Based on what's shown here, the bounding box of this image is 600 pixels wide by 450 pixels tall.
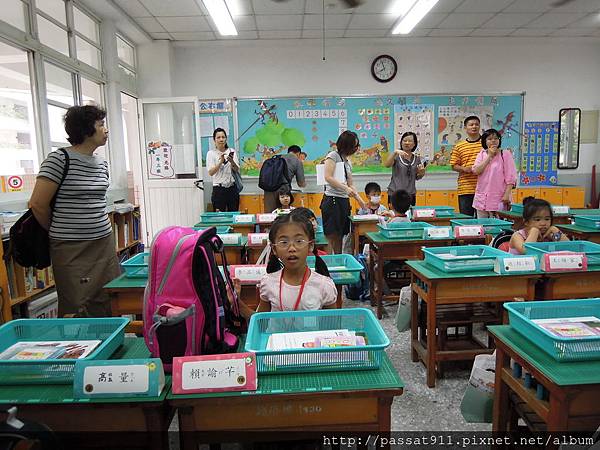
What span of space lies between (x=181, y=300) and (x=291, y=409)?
16.3 inches

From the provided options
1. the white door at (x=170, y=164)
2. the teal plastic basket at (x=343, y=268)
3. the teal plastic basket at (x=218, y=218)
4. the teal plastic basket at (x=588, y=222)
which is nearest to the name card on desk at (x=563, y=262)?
the teal plastic basket at (x=343, y=268)

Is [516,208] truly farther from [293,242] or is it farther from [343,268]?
[293,242]

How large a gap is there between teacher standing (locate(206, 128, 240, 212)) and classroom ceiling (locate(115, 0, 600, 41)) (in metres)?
1.51

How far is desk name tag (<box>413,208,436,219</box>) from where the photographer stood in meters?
4.03

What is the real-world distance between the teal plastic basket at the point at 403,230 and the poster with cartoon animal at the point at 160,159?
3870mm

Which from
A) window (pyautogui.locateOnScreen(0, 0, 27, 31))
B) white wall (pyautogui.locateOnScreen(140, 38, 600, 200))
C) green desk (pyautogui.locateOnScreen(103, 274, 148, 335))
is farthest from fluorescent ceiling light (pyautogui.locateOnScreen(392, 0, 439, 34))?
green desk (pyautogui.locateOnScreen(103, 274, 148, 335))

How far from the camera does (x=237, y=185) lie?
516cm

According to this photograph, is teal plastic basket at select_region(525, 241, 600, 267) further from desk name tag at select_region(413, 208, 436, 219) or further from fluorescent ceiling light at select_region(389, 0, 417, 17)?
fluorescent ceiling light at select_region(389, 0, 417, 17)

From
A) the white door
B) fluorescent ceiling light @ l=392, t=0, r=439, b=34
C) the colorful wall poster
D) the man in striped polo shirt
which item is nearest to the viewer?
the man in striped polo shirt

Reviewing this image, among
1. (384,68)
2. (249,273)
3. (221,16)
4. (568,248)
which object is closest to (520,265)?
(568,248)

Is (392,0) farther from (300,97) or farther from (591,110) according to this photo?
(591,110)

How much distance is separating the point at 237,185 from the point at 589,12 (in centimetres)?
502

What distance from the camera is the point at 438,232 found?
9.58 ft

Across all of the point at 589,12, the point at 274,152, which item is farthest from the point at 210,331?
the point at 589,12
